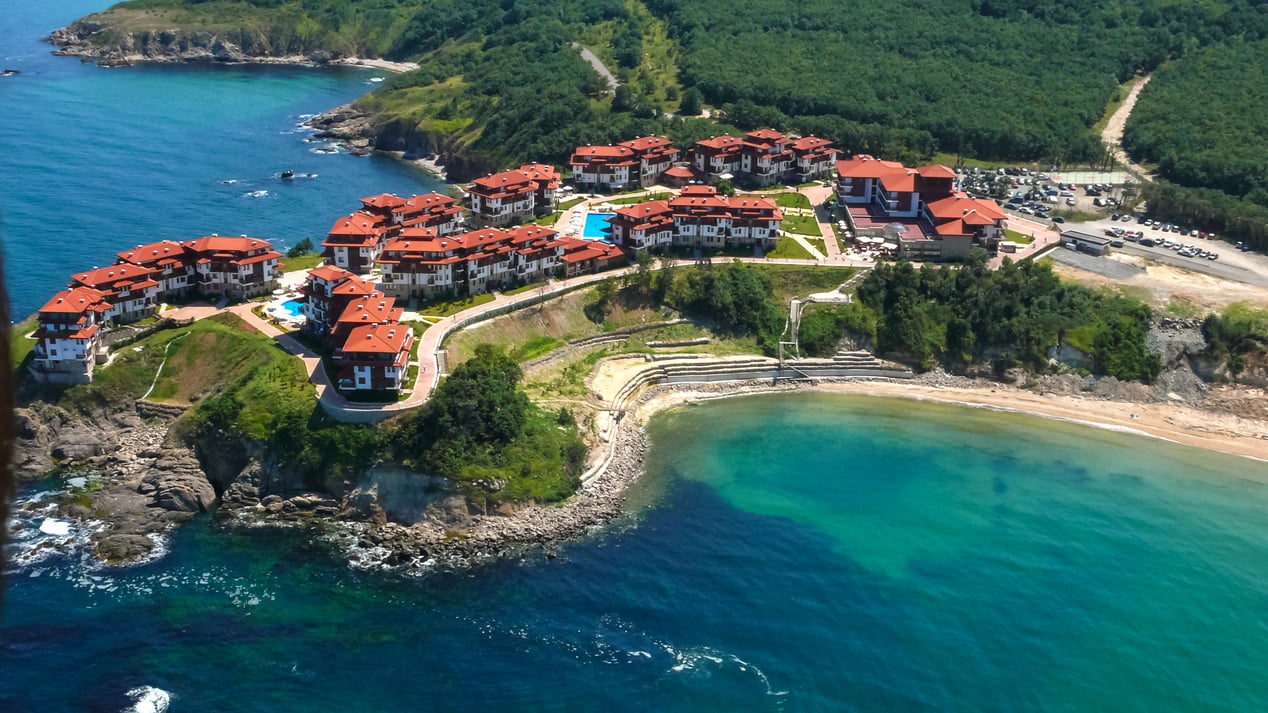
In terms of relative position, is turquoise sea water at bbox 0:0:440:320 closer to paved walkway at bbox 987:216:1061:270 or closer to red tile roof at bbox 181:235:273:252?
red tile roof at bbox 181:235:273:252

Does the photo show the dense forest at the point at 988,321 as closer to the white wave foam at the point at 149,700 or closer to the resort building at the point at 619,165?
the resort building at the point at 619,165

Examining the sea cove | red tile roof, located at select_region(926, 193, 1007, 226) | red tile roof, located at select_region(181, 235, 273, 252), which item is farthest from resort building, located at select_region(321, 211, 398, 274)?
red tile roof, located at select_region(926, 193, 1007, 226)

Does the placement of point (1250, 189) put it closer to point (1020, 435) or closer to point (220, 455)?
point (1020, 435)

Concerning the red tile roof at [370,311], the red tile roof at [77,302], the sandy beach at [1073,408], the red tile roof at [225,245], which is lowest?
the sandy beach at [1073,408]

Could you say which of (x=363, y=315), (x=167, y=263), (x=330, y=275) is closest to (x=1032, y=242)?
(x=363, y=315)

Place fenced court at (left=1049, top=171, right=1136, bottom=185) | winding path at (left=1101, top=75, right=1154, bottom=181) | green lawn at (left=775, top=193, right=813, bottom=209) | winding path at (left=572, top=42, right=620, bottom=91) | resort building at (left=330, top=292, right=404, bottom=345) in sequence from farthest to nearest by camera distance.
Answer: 1. winding path at (left=572, top=42, right=620, bottom=91)
2. winding path at (left=1101, top=75, right=1154, bottom=181)
3. fenced court at (left=1049, top=171, right=1136, bottom=185)
4. green lawn at (left=775, top=193, right=813, bottom=209)
5. resort building at (left=330, top=292, right=404, bottom=345)

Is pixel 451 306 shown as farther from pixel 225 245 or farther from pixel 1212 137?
pixel 1212 137

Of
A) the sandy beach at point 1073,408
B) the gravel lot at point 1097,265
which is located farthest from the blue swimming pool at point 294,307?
the gravel lot at point 1097,265
